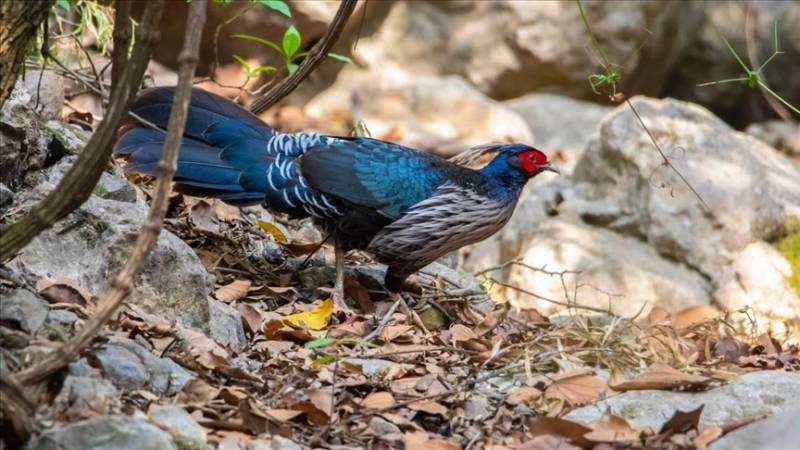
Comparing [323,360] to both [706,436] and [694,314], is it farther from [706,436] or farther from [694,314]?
[694,314]

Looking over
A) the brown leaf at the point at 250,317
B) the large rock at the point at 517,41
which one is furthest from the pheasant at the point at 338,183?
the large rock at the point at 517,41

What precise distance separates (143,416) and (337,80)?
27.1ft

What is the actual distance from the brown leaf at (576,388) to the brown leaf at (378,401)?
0.55 meters

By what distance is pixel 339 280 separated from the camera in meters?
5.22

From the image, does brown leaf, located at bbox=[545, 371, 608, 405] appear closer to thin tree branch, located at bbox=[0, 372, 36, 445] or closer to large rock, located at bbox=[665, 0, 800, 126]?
thin tree branch, located at bbox=[0, 372, 36, 445]

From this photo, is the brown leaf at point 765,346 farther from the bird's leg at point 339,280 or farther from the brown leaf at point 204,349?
the brown leaf at point 204,349

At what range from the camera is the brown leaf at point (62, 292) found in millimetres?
3924

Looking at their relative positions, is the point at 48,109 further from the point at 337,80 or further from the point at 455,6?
the point at 455,6

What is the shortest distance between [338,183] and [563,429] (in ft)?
6.02

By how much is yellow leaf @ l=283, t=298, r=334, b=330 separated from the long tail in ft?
1.72

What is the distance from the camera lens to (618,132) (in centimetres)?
787

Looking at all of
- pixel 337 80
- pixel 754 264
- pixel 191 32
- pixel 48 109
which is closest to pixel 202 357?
pixel 191 32

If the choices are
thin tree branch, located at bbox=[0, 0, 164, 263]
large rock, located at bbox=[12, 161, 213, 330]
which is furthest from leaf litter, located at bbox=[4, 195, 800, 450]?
thin tree branch, located at bbox=[0, 0, 164, 263]

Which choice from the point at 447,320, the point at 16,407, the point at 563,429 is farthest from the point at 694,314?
the point at 16,407
